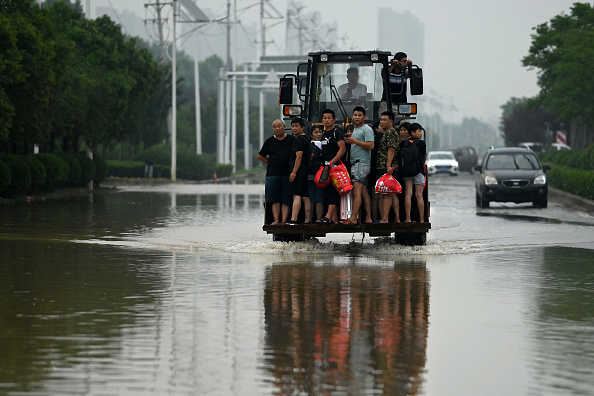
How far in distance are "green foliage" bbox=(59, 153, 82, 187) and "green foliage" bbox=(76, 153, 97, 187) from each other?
1.38m

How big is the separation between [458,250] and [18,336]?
32.8 ft

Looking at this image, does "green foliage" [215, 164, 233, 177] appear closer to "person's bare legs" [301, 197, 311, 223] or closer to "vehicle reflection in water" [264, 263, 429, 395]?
"person's bare legs" [301, 197, 311, 223]

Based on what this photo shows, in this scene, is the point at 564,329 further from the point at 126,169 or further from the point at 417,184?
the point at 126,169

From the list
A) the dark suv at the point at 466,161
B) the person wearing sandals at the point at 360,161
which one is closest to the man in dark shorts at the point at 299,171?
the person wearing sandals at the point at 360,161

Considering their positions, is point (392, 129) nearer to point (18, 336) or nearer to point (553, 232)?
point (553, 232)

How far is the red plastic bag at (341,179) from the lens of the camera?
56.4ft

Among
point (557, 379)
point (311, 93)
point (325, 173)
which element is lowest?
point (557, 379)

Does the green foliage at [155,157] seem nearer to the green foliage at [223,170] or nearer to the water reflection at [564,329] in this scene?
the green foliage at [223,170]

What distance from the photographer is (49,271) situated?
14.9m

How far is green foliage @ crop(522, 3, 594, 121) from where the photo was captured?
51.8m

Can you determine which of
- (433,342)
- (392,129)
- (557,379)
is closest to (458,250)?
(392,129)

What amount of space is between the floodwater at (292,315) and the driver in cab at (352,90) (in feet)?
8.26

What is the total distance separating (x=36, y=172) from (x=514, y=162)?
1481cm

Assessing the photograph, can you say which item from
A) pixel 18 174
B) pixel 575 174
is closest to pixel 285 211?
pixel 18 174
